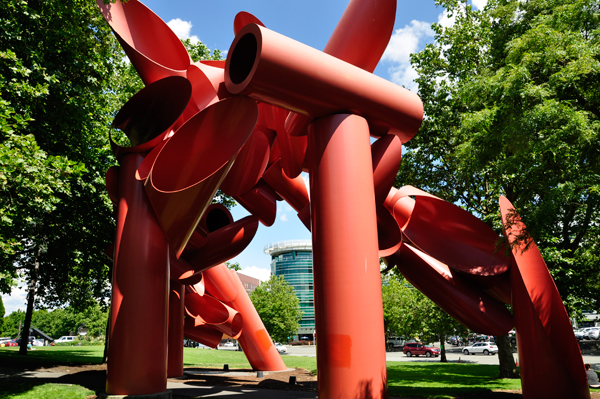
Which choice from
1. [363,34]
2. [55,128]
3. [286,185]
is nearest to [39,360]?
[55,128]

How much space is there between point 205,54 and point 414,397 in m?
19.1

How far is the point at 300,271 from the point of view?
8938 cm

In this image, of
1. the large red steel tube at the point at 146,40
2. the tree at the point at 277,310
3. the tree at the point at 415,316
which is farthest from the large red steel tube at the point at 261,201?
the tree at the point at 277,310

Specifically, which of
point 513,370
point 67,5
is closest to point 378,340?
point 67,5

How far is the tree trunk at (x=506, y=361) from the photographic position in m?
13.8

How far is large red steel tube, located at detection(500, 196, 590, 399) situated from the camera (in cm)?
636

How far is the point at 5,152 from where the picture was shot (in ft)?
22.8

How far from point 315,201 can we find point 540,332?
4266 millimetres

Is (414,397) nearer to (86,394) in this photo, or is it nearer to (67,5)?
(86,394)

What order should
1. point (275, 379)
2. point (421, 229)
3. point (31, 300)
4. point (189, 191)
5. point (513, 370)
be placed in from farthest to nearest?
point (31, 300) → point (513, 370) → point (275, 379) → point (421, 229) → point (189, 191)

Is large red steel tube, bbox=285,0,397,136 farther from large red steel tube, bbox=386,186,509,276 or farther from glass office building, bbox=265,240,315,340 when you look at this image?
glass office building, bbox=265,240,315,340

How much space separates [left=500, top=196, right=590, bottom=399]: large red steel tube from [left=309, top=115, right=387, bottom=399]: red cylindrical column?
3.21 m

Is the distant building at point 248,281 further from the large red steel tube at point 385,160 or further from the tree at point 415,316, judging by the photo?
the large red steel tube at point 385,160

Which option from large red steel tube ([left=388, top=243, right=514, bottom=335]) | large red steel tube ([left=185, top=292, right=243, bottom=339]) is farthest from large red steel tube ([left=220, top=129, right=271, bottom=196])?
large red steel tube ([left=185, top=292, right=243, bottom=339])
